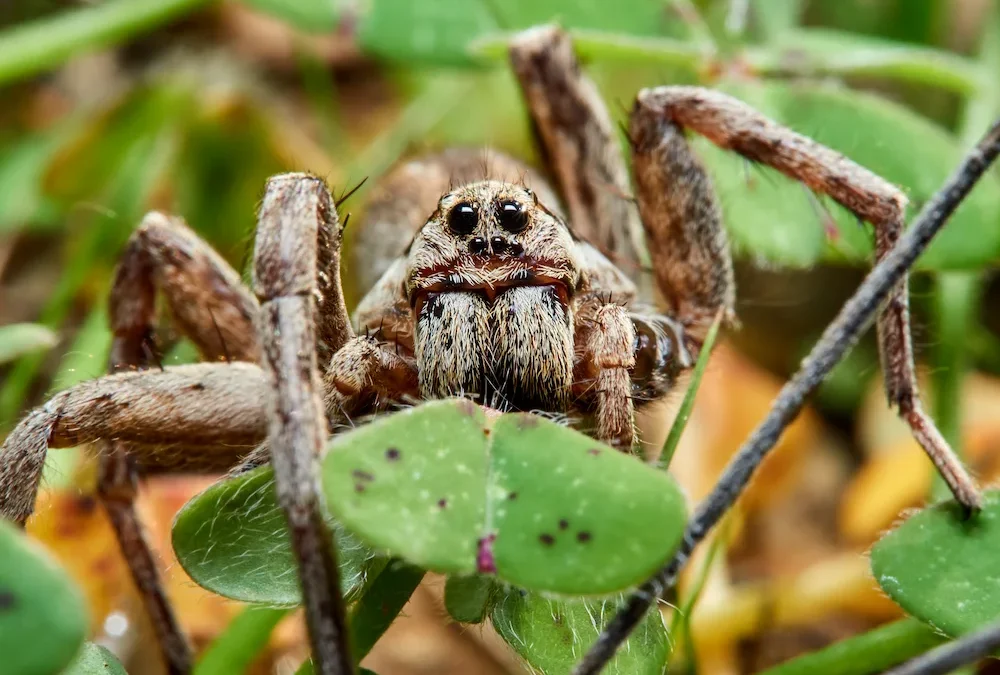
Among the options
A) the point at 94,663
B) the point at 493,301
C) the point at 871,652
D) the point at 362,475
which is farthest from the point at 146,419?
the point at 871,652

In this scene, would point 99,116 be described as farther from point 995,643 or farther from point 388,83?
point 995,643

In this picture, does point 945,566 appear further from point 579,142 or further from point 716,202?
point 579,142

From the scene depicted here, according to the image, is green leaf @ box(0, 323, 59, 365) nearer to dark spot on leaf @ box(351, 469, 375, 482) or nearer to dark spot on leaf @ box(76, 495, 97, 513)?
dark spot on leaf @ box(76, 495, 97, 513)

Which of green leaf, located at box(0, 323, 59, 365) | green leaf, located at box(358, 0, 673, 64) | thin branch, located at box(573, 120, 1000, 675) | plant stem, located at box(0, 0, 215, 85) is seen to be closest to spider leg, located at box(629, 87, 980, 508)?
thin branch, located at box(573, 120, 1000, 675)

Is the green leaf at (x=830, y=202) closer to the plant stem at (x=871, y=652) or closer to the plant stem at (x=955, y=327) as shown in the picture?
the plant stem at (x=955, y=327)

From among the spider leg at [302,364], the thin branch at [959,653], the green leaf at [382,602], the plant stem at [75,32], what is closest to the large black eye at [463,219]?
the spider leg at [302,364]

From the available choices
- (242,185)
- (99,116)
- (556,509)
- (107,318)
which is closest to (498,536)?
(556,509)
